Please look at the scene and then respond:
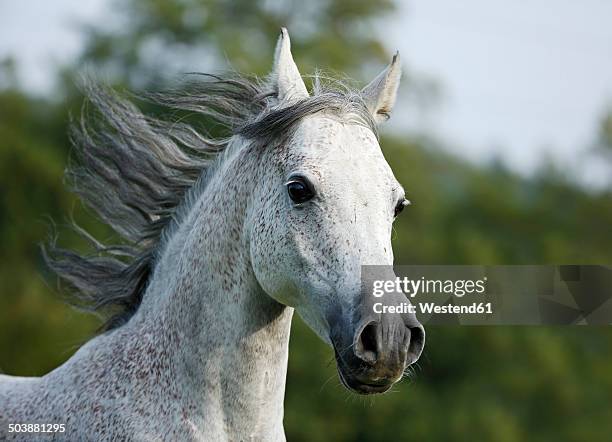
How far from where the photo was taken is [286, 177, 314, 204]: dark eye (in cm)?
386

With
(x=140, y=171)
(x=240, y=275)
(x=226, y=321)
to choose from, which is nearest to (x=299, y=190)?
(x=240, y=275)

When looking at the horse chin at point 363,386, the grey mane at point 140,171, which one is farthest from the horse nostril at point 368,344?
the grey mane at point 140,171

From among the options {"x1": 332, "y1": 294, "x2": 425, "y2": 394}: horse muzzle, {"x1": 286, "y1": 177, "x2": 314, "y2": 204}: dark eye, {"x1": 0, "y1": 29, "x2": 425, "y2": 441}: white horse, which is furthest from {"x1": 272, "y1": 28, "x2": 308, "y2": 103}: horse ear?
{"x1": 332, "y1": 294, "x2": 425, "y2": 394}: horse muzzle

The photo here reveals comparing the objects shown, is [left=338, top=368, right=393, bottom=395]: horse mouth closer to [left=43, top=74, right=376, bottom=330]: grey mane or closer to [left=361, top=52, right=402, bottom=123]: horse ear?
[left=43, top=74, right=376, bottom=330]: grey mane

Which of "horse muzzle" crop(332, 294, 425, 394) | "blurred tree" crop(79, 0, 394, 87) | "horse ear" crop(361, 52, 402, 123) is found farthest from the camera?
"blurred tree" crop(79, 0, 394, 87)

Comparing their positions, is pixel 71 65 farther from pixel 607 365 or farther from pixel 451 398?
pixel 607 365

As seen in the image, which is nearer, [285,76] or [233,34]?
[285,76]

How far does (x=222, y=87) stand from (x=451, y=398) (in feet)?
81.8

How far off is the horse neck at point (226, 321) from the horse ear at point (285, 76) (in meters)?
0.38

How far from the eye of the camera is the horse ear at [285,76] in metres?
4.37

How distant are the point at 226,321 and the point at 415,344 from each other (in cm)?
95

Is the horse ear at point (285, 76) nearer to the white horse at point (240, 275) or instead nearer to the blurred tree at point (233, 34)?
the white horse at point (240, 275)

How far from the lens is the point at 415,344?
3627 mm

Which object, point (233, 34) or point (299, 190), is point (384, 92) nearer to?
point (299, 190)
